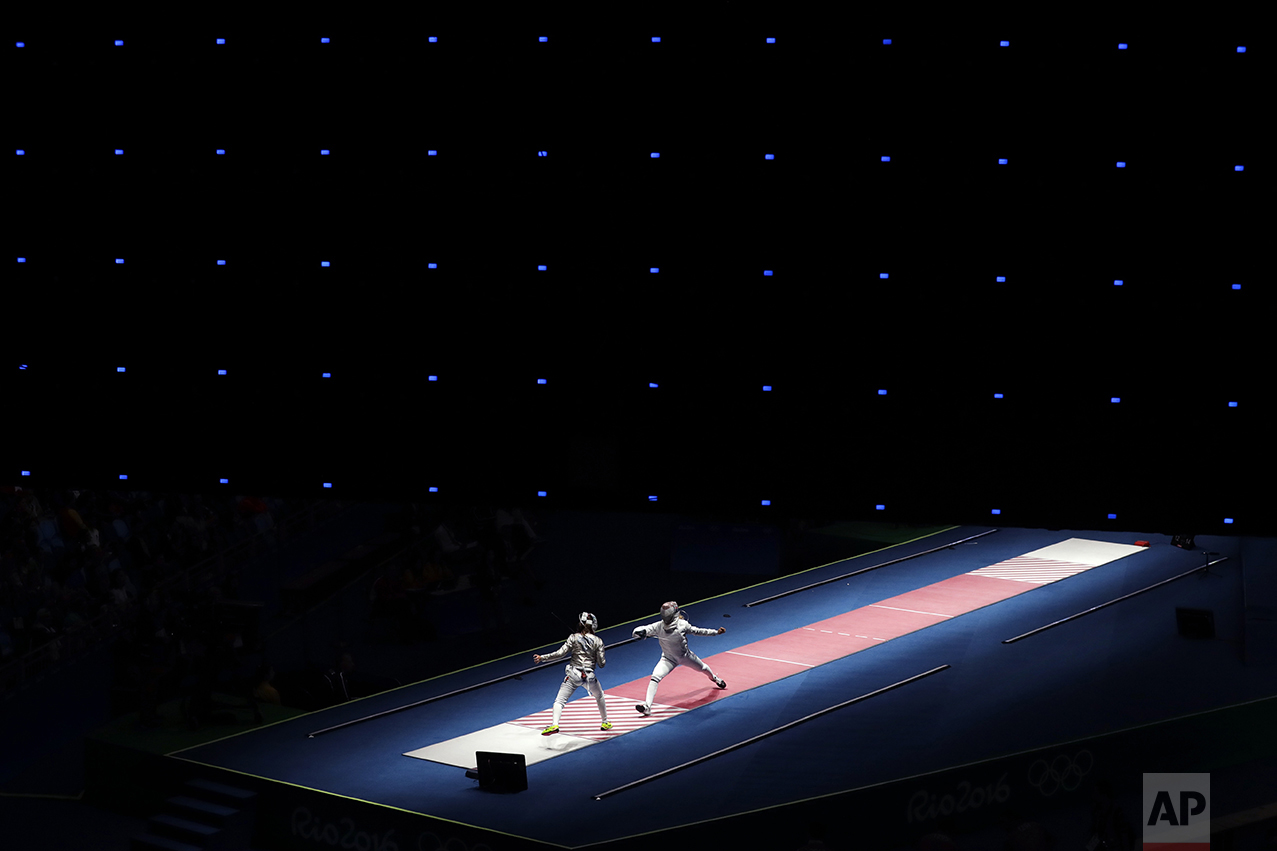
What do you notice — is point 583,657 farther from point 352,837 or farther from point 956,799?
point 956,799

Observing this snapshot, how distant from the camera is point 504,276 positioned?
9.72 metres

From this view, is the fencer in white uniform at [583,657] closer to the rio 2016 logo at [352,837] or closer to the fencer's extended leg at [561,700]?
the fencer's extended leg at [561,700]

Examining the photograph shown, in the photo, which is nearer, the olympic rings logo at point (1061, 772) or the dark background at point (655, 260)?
the dark background at point (655, 260)

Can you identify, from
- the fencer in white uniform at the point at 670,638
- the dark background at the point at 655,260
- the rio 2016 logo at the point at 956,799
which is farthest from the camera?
the fencer in white uniform at the point at 670,638

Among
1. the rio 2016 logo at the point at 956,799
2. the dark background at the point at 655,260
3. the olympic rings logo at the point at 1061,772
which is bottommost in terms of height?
the rio 2016 logo at the point at 956,799

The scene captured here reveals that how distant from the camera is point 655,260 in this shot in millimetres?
9555

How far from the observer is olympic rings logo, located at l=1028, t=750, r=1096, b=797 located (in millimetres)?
16422

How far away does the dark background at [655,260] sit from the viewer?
906cm

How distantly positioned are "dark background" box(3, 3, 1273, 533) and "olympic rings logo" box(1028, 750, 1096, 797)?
7828 mm

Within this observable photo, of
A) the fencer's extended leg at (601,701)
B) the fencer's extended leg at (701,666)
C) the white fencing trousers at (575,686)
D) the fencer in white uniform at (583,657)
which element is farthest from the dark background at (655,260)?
the fencer's extended leg at (701,666)

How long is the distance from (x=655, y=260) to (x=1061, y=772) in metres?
9.72

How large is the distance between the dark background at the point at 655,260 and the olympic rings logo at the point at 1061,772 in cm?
783

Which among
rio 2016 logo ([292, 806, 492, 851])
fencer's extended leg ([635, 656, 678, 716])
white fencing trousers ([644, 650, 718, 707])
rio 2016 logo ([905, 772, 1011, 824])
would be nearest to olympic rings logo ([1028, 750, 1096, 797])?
rio 2016 logo ([905, 772, 1011, 824])

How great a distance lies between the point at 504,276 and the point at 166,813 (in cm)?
967
